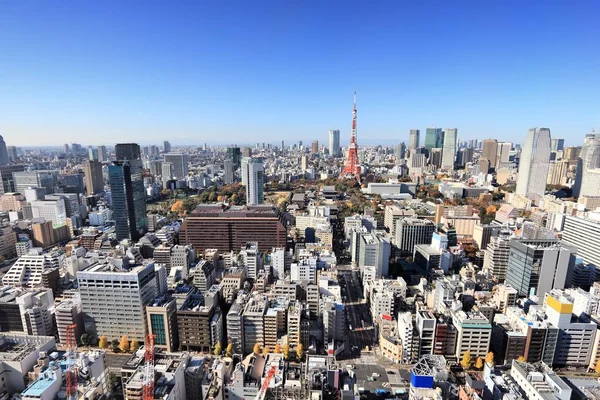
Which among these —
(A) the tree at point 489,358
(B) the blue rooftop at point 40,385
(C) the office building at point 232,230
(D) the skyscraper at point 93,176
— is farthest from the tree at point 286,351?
(D) the skyscraper at point 93,176

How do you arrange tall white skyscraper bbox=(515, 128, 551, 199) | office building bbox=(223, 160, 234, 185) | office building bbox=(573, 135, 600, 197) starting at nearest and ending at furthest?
office building bbox=(573, 135, 600, 197)
tall white skyscraper bbox=(515, 128, 551, 199)
office building bbox=(223, 160, 234, 185)

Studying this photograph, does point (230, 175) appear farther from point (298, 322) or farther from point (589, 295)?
point (589, 295)

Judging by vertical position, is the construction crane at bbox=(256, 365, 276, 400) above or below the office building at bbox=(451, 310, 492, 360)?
above

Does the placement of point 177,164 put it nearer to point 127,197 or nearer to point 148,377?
point 127,197

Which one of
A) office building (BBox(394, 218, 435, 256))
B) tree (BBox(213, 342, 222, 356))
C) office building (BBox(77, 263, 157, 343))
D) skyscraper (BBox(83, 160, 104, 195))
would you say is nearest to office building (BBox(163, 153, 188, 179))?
skyscraper (BBox(83, 160, 104, 195))

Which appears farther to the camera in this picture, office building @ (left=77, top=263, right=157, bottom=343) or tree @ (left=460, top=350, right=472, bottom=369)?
office building @ (left=77, top=263, right=157, bottom=343)

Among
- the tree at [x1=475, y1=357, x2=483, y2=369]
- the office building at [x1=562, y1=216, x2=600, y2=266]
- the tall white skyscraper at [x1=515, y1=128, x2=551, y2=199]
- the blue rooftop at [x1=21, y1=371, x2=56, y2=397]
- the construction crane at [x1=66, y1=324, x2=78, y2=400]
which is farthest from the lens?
the tall white skyscraper at [x1=515, y1=128, x2=551, y2=199]

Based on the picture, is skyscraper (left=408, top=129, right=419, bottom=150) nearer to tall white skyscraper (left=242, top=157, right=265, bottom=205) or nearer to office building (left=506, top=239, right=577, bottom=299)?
tall white skyscraper (left=242, top=157, right=265, bottom=205)
